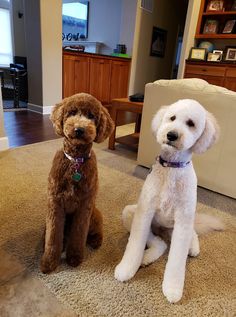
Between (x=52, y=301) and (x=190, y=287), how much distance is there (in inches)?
22.2

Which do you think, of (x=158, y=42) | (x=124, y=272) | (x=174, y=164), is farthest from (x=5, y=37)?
(x=124, y=272)

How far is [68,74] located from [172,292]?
395cm

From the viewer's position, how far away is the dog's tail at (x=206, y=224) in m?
1.40

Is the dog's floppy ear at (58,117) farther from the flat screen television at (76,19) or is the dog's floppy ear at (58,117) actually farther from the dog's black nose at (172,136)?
the flat screen television at (76,19)

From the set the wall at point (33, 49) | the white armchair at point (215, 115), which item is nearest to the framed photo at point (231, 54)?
the white armchair at point (215, 115)

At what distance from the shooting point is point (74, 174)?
0.95 metres

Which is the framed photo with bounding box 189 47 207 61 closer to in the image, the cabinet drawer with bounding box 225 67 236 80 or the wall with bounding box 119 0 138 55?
the cabinet drawer with bounding box 225 67 236 80

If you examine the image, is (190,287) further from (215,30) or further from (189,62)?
(215,30)

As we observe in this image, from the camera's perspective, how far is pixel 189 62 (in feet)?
14.3

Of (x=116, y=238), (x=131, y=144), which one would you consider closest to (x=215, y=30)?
(x=131, y=144)

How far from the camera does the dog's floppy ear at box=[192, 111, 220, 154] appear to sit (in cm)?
92


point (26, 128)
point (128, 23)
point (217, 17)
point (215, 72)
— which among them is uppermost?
point (217, 17)

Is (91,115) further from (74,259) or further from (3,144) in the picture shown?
(3,144)

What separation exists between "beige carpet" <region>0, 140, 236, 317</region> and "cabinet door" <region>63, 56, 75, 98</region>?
278 cm
